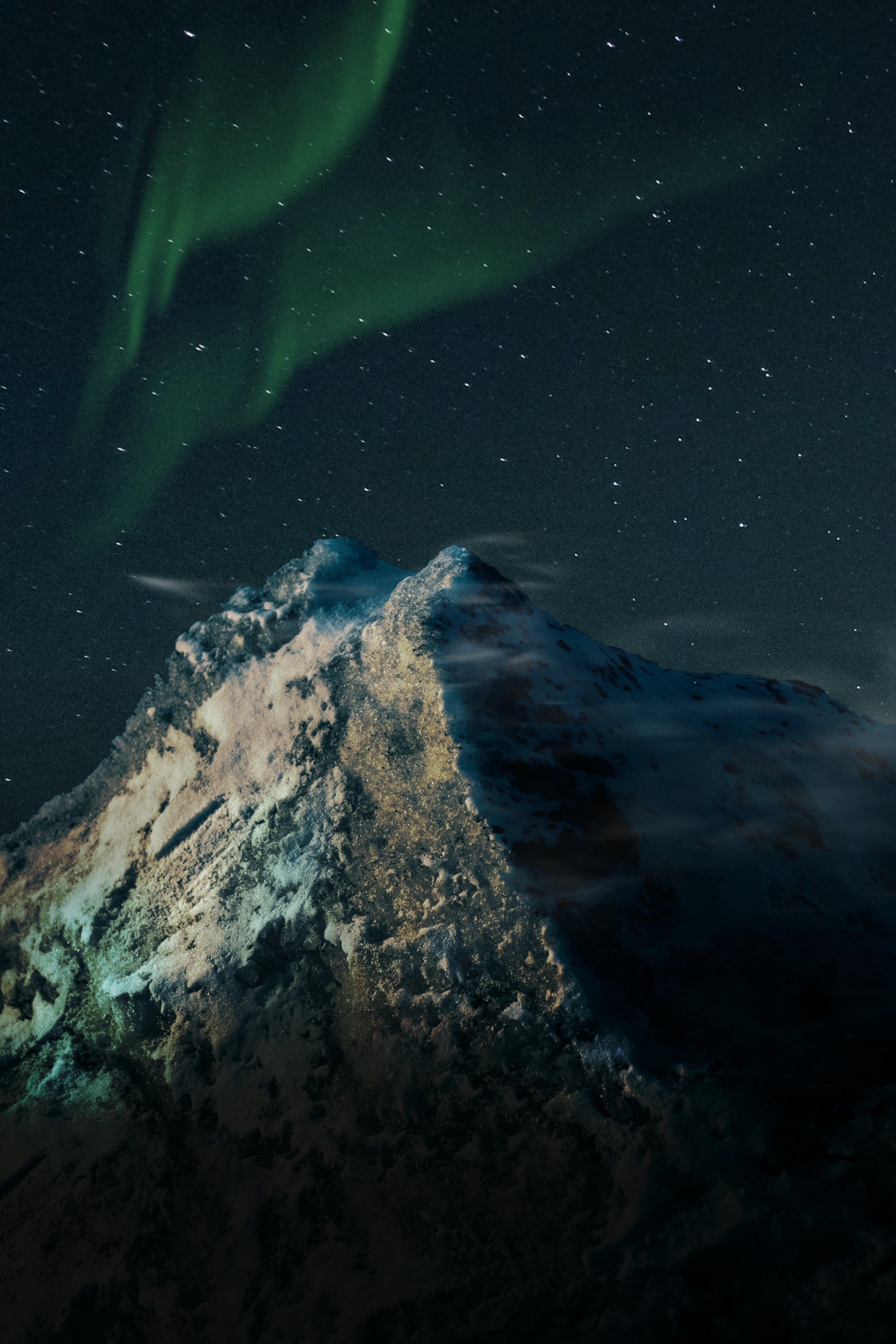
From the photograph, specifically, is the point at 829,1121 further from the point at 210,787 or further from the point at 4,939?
the point at 4,939

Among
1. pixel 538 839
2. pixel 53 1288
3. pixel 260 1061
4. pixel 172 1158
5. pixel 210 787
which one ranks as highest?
pixel 538 839

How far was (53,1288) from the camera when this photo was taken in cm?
256

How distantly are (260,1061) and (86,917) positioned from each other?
1.64 meters

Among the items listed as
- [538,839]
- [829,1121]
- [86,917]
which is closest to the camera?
[829,1121]

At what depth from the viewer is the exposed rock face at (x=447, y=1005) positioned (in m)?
2.06

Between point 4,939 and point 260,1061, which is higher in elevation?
point 260,1061

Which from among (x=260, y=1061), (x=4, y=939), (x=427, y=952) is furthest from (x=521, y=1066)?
(x=4, y=939)

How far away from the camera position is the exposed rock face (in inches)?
81.0

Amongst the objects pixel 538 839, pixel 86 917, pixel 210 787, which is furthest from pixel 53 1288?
pixel 538 839

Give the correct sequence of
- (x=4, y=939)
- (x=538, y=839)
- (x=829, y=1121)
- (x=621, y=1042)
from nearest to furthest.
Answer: (x=829, y=1121)
(x=621, y=1042)
(x=538, y=839)
(x=4, y=939)

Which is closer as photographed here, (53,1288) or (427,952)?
(53,1288)

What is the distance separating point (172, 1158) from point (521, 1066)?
1.43 metres

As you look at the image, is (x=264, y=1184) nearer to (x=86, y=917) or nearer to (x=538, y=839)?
(x=538, y=839)

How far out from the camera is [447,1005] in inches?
104
